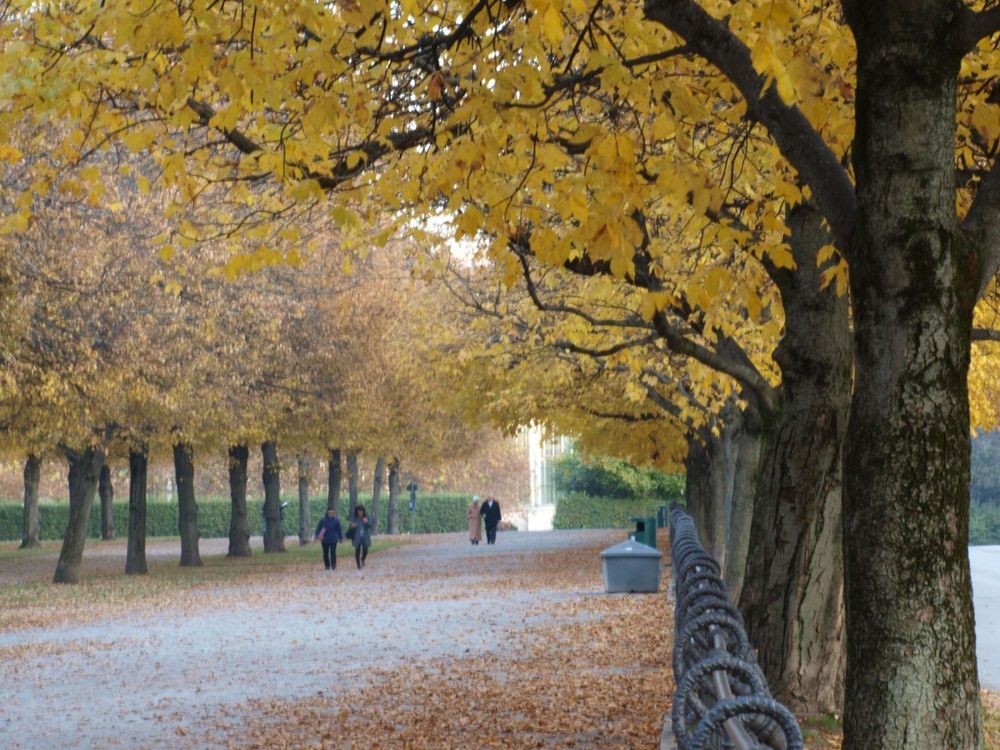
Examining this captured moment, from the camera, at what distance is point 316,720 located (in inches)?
417

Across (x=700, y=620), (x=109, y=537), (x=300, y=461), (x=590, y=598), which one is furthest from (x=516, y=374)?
(x=109, y=537)

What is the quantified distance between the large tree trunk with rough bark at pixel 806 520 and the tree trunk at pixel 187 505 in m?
28.2

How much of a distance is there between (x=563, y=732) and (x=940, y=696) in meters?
4.88

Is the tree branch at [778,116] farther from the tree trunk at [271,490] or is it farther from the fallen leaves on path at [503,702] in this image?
the tree trunk at [271,490]

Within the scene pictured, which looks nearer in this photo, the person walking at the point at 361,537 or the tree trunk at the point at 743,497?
the tree trunk at the point at 743,497

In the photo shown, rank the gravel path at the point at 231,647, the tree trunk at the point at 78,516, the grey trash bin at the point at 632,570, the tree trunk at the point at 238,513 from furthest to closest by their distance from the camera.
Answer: the tree trunk at the point at 238,513 < the tree trunk at the point at 78,516 < the grey trash bin at the point at 632,570 < the gravel path at the point at 231,647

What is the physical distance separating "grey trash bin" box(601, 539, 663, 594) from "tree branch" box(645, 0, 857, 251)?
1752cm

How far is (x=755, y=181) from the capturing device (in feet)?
36.9

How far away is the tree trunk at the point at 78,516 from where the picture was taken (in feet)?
98.7

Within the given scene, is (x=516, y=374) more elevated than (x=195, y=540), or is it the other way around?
(x=516, y=374)

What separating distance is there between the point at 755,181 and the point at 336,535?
2378cm

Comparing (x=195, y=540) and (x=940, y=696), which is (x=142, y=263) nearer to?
(x=195, y=540)

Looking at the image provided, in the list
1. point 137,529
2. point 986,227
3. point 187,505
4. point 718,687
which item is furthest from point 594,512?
point 718,687

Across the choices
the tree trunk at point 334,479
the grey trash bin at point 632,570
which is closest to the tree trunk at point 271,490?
the tree trunk at point 334,479
